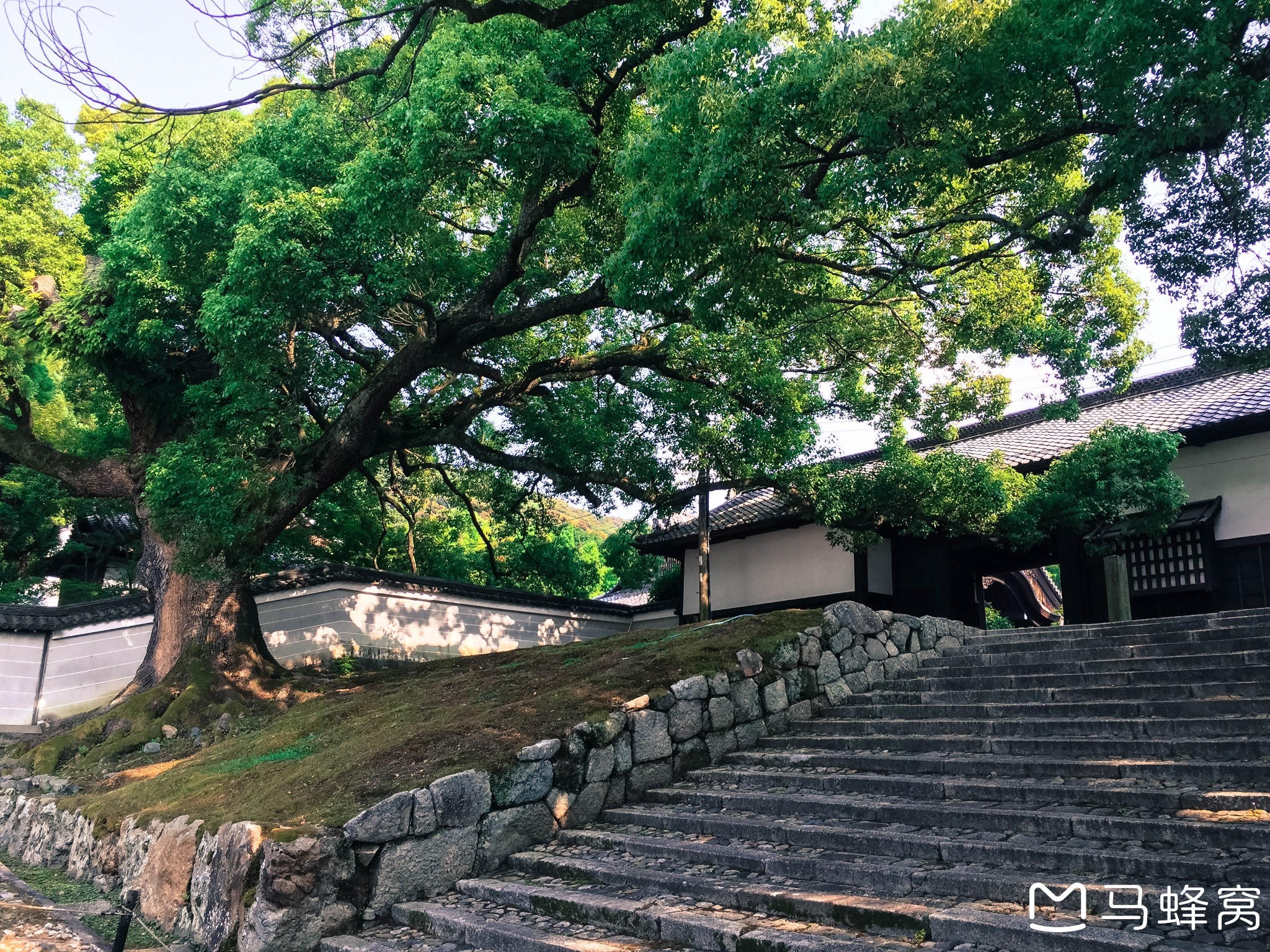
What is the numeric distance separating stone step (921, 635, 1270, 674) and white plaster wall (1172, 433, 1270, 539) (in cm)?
592

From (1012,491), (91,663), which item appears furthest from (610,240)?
(91,663)

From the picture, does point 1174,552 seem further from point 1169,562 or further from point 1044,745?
point 1044,745

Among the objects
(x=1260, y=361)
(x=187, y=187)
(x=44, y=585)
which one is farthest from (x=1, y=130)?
(x=1260, y=361)

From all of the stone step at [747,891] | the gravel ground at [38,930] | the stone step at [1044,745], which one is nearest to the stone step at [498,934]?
the stone step at [747,891]

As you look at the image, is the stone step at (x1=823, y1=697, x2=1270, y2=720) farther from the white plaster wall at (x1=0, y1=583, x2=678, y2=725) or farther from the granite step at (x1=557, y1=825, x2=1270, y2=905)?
the white plaster wall at (x1=0, y1=583, x2=678, y2=725)

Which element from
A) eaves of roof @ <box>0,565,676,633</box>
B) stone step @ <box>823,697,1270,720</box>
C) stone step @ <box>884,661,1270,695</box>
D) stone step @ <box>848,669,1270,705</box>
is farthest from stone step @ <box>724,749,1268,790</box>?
eaves of roof @ <box>0,565,676,633</box>

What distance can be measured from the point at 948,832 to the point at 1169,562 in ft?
34.5

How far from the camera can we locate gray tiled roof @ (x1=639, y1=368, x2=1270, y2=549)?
13.4 m

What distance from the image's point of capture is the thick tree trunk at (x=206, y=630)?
11602 mm

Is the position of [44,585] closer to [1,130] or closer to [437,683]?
[1,130]

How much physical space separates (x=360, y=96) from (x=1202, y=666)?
1174 cm

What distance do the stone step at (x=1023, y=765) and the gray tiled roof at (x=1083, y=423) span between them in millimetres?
7780

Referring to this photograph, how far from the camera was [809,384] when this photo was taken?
13312 mm

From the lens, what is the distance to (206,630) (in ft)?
38.5
